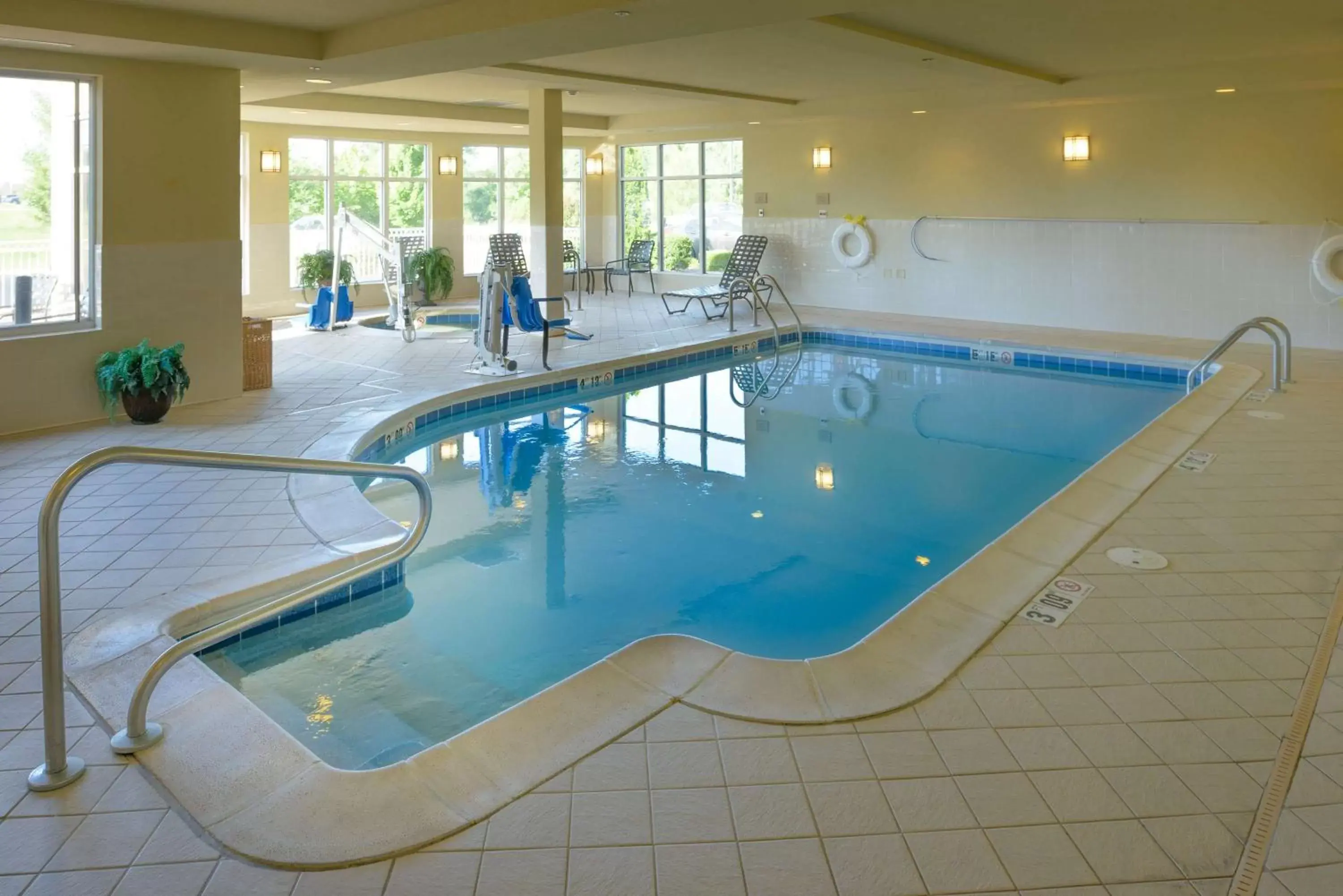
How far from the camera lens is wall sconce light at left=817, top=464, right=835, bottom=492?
5676 millimetres

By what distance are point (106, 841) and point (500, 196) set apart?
13.0 meters

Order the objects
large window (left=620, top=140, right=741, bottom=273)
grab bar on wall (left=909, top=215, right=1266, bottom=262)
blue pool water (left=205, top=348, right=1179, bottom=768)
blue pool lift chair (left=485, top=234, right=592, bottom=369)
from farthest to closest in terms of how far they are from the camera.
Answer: large window (left=620, top=140, right=741, bottom=273) < grab bar on wall (left=909, top=215, right=1266, bottom=262) < blue pool lift chair (left=485, top=234, right=592, bottom=369) < blue pool water (left=205, top=348, right=1179, bottom=768)

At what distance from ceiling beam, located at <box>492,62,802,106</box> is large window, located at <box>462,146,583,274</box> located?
4141 millimetres

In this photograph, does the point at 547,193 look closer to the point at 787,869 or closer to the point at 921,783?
the point at 921,783

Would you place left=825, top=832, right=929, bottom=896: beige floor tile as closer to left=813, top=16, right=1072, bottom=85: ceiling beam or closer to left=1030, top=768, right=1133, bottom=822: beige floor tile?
left=1030, top=768, right=1133, bottom=822: beige floor tile

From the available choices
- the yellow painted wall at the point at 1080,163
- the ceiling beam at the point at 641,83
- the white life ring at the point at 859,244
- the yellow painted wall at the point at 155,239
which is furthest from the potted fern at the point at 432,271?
the yellow painted wall at the point at 155,239

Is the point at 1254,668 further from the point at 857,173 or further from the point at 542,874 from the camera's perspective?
the point at 857,173

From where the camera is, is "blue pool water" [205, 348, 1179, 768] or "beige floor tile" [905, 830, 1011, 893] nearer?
"beige floor tile" [905, 830, 1011, 893]

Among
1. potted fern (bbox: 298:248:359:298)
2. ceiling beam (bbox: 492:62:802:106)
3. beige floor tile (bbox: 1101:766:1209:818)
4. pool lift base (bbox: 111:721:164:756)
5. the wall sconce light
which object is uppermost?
ceiling beam (bbox: 492:62:802:106)

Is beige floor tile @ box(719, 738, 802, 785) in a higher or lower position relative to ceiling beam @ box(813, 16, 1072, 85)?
lower

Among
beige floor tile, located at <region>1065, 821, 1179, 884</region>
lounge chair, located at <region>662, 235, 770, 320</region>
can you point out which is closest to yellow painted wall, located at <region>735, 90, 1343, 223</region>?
lounge chair, located at <region>662, 235, 770, 320</region>

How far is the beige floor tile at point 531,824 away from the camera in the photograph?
211cm

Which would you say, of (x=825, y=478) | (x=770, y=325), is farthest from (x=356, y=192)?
(x=825, y=478)

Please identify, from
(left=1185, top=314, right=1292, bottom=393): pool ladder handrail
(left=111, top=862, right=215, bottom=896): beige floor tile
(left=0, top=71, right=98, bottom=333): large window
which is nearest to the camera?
→ (left=111, top=862, right=215, bottom=896): beige floor tile
